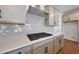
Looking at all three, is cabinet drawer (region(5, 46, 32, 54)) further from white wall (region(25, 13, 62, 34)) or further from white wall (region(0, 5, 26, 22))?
white wall (region(25, 13, 62, 34))

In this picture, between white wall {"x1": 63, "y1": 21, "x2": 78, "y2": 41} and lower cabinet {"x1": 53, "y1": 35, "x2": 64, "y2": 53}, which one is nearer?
lower cabinet {"x1": 53, "y1": 35, "x2": 64, "y2": 53}

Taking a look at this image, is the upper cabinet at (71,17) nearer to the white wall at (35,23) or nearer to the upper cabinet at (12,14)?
the white wall at (35,23)

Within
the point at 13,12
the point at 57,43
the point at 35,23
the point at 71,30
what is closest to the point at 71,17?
the point at 71,30

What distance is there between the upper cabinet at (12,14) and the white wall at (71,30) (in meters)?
4.06

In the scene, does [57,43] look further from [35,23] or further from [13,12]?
[13,12]

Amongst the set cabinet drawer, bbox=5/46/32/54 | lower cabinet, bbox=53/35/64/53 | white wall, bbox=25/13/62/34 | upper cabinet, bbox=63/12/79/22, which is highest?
upper cabinet, bbox=63/12/79/22

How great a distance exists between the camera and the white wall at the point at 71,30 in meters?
4.64

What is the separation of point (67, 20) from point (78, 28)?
43.4 inches

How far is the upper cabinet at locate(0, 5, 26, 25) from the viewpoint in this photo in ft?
3.51

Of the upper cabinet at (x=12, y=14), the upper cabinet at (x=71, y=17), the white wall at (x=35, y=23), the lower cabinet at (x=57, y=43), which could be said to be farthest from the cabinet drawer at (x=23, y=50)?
the upper cabinet at (x=71, y=17)

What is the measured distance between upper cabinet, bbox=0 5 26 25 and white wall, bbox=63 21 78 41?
4.06 metres

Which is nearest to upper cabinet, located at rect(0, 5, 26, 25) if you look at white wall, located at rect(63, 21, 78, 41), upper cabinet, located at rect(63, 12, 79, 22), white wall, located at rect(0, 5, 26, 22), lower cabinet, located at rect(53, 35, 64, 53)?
white wall, located at rect(0, 5, 26, 22)

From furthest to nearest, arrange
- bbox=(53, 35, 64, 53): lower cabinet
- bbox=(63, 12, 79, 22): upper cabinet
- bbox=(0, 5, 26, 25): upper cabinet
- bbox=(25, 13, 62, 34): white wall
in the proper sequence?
1. bbox=(63, 12, 79, 22): upper cabinet
2. bbox=(53, 35, 64, 53): lower cabinet
3. bbox=(25, 13, 62, 34): white wall
4. bbox=(0, 5, 26, 25): upper cabinet
